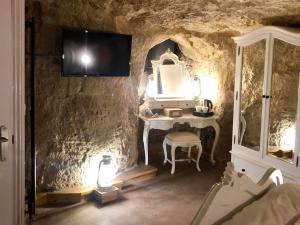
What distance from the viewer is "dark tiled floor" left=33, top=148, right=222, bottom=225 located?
9.64 ft

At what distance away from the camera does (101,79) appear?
11.7 feet

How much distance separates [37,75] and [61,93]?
0.29m

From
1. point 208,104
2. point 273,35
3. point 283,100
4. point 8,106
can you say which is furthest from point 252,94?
point 8,106

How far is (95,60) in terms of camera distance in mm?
3361

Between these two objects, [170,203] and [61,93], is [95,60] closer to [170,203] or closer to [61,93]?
[61,93]

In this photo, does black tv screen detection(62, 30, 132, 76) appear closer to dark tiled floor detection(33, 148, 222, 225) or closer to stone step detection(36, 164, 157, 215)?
stone step detection(36, 164, 157, 215)

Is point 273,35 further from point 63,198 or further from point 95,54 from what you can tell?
point 63,198

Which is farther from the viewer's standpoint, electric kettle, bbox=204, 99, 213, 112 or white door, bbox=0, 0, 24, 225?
electric kettle, bbox=204, 99, 213, 112

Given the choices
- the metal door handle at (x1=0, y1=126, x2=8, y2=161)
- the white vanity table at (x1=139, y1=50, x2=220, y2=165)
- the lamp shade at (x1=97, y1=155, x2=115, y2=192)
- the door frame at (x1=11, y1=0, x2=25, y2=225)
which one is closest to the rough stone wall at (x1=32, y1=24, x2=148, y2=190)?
the lamp shade at (x1=97, y1=155, x2=115, y2=192)

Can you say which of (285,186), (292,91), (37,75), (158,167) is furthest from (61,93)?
(285,186)

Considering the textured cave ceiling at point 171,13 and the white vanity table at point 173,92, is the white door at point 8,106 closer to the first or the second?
the textured cave ceiling at point 171,13

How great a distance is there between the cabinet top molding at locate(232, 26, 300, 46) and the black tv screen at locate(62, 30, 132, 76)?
1177 millimetres

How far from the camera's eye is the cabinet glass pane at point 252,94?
10.7ft

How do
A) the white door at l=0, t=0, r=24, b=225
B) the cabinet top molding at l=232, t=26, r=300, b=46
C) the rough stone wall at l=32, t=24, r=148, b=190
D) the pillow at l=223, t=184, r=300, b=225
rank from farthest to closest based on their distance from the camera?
the rough stone wall at l=32, t=24, r=148, b=190 → the cabinet top molding at l=232, t=26, r=300, b=46 → the white door at l=0, t=0, r=24, b=225 → the pillow at l=223, t=184, r=300, b=225
